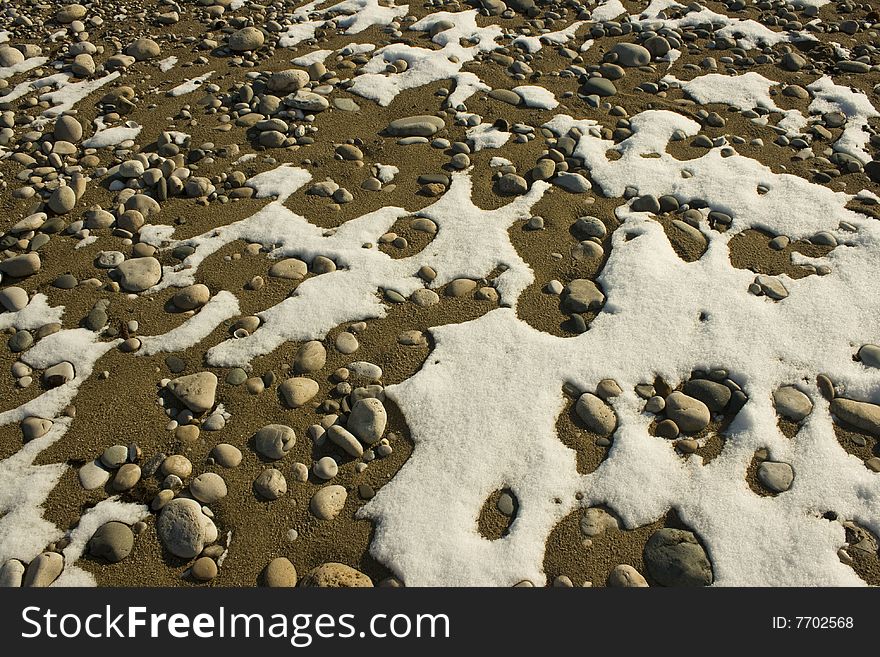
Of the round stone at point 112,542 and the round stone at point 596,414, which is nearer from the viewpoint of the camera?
the round stone at point 112,542

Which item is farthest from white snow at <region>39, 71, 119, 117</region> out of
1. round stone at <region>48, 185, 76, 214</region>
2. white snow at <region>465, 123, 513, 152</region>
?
white snow at <region>465, 123, 513, 152</region>

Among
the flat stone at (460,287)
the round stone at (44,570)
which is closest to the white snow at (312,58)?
the flat stone at (460,287)

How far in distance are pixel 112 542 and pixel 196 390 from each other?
0.67 meters

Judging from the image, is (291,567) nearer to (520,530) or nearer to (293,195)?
(520,530)

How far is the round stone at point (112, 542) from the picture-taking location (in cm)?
215

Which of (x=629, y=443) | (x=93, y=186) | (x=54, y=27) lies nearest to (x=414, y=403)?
(x=629, y=443)

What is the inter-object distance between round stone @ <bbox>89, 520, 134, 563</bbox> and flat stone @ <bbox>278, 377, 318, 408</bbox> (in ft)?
2.43

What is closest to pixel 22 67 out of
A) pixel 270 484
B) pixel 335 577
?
pixel 270 484

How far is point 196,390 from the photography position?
2615mm

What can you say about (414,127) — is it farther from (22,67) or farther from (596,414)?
(22,67)

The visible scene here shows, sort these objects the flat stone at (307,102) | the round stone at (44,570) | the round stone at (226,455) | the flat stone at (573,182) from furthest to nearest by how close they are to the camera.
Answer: the flat stone at (307,102), the flat stone at (573,182), the round stone at (226,455), the round stone at (44,570)

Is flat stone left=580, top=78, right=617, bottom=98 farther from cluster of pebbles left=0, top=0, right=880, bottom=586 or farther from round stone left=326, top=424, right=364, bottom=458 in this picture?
round stone left=326, top=424, right=364, bottom=458

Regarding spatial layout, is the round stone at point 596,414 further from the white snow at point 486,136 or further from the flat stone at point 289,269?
the white snow at point 486,136

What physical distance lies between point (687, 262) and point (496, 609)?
202 centimetres
